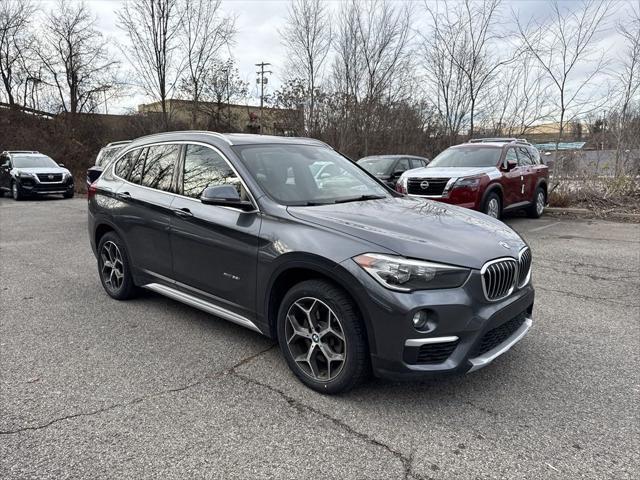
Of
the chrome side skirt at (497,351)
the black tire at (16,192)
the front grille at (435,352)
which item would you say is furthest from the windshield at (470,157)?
the black tire at (16,192)

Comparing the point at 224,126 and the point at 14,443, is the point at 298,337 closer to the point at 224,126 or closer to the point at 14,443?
the point at 14,443

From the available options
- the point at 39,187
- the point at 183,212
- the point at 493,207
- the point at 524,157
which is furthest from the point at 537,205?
the point at 39,187

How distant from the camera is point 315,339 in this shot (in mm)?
3205

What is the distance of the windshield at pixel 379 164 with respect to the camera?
512 inches

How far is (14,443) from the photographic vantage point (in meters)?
2.66

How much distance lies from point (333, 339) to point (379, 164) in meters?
10.6

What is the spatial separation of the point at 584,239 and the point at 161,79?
2055cm

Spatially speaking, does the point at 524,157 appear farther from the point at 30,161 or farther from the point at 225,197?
the point at 30,161

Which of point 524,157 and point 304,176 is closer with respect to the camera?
point 304,176

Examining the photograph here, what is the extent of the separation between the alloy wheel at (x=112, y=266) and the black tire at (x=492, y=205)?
681 centimetres

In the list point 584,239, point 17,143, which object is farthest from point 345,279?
point 17,143

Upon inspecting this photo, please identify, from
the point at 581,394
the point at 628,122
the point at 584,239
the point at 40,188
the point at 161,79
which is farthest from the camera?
the point at 161,79

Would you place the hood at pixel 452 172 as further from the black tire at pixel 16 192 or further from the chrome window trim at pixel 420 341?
the black tire at pixel 16 192

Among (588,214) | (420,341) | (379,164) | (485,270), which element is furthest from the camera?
(379,164)
